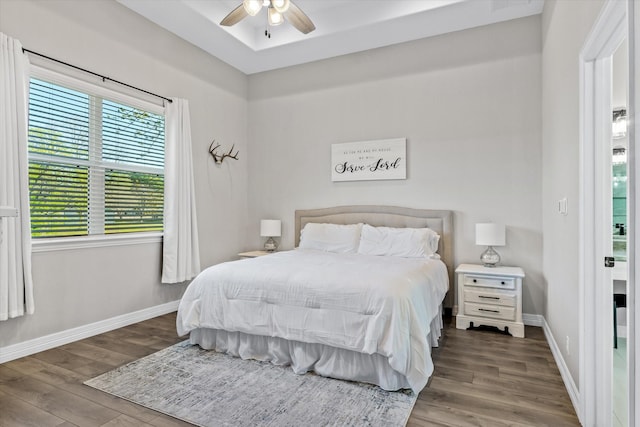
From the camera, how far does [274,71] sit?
5.21 metres

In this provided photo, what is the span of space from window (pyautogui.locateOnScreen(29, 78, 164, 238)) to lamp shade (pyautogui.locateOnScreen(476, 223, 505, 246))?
11.4 feet

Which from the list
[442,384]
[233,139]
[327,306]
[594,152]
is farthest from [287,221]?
[594,152]

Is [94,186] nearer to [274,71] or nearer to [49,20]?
[49,20]

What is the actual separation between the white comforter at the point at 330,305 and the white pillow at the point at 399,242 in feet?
1.85

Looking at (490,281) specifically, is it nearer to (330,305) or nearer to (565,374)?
(565,374)

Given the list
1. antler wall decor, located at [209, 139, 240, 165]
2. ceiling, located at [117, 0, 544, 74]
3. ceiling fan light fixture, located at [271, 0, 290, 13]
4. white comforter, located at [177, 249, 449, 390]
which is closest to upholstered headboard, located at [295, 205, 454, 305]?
white comforter, located at [177, 249, 449, 390]

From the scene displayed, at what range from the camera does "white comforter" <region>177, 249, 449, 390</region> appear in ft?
7.45

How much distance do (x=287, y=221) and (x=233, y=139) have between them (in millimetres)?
1379

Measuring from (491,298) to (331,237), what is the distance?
5.84ft

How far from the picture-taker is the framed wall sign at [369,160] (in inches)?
172

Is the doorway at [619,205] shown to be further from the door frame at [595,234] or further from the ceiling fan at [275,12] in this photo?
the ceiling fan at [275,12]

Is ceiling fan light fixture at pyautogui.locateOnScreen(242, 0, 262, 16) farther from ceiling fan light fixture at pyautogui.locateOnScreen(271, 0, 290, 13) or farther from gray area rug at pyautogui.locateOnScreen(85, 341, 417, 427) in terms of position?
gray area rug at pyautogui.locateOnScreen(85, 341, 417, 427)

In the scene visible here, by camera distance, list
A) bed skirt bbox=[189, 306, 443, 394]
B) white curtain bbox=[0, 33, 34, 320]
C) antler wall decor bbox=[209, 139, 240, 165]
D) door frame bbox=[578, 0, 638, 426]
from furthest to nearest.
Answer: antler wall decor bbox=[209, 139, 240, 165], white curtain bbox=[0, 33, 34, 320], bed skirt bbox=[189, 306, 443, 394], door frame bbox=[578, 0, 638, 426]

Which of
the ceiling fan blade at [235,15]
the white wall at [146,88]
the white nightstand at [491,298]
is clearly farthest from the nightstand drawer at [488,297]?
the ceiling fan blade at [235,15]
